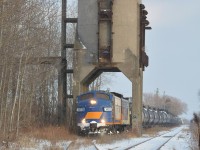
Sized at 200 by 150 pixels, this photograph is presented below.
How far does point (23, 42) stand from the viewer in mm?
25625

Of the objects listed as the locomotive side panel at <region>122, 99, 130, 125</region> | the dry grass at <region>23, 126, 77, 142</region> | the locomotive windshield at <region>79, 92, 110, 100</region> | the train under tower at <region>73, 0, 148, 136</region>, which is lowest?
the dry grass at <region>23, 126, 77, 142</region>

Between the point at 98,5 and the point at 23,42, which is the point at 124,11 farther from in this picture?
the point at 23,42

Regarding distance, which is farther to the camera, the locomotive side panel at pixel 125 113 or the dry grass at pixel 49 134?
the locomotive side panel at pixel 125 113

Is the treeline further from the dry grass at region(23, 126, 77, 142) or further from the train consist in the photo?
the train consist

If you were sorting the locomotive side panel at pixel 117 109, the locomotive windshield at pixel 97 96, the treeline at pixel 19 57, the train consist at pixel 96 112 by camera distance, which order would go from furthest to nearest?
the locomotive side panel at pixel 117 109 < the locomotive windshield at pixel 97 96 < the train consist at pixel 96 112 < the treeline at pixel 19 57

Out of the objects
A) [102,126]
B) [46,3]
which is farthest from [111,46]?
[46,3]

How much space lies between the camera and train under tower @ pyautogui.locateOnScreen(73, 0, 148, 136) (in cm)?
4088

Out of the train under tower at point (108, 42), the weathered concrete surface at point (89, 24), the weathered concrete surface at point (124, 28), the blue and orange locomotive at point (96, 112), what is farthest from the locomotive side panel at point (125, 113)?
the weathered concrete surface at point (89, 24)

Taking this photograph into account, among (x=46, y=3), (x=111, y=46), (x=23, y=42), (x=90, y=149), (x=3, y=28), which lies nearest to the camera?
(x=3, y=28)

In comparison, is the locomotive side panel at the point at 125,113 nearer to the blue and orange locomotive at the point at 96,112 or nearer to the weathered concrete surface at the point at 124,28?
the weathered concrete surface at the point at 124,28

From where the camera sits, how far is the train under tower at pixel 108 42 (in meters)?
40.9

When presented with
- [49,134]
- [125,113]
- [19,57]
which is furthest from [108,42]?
[19,57]

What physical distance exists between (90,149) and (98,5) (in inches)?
792

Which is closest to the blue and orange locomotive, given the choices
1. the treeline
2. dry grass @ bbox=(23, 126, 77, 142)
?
dry grass @ bbox=(23, 126, 77, 142)
